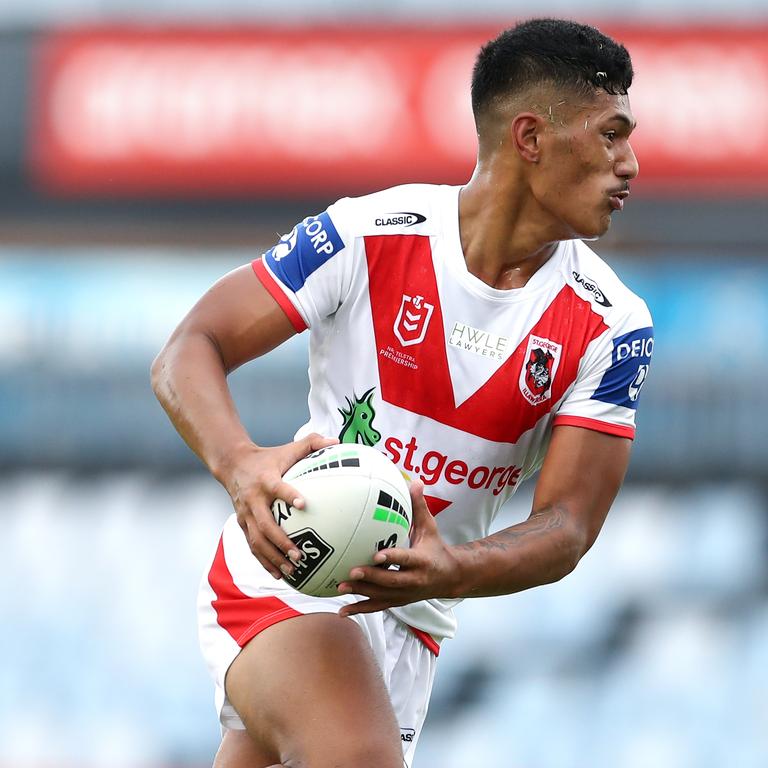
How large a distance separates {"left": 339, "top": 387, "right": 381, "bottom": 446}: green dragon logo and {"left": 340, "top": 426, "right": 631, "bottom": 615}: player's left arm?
0.50 metres

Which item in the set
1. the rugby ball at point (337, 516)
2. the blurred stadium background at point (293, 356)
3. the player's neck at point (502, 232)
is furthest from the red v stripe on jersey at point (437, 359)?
the blurred stadium background at point (293, 356)

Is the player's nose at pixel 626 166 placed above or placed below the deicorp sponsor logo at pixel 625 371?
above

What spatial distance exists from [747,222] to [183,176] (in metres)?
4.28

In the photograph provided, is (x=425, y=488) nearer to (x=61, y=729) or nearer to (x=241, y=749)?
(x=241, y=749)

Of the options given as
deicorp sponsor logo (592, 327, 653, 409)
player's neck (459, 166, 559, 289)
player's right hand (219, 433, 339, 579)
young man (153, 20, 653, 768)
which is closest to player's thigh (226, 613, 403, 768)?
young man (153, 20, 653, 768)

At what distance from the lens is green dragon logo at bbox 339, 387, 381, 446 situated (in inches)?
167

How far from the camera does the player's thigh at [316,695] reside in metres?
3.76

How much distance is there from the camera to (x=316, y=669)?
387 cm

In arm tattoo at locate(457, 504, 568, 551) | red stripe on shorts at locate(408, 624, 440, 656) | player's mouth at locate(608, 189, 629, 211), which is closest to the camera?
arm tattoo at locate(457, 504, 568, 551)

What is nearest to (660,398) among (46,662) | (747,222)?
(747,222)

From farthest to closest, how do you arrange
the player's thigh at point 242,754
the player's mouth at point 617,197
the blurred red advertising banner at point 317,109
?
the blurred red advertising banner at point 317,109, the player's thigh at point 242,754, the player's mouth at point 617,197

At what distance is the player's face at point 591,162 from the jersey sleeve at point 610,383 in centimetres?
31

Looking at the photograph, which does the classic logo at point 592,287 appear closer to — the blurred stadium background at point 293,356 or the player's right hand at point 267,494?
the player's right hand at point 267,494

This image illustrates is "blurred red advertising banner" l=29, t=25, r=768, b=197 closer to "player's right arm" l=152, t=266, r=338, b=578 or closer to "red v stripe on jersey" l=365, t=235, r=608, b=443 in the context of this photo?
"red v stripe on jersey" l=365, t=235, r=608, b=443
